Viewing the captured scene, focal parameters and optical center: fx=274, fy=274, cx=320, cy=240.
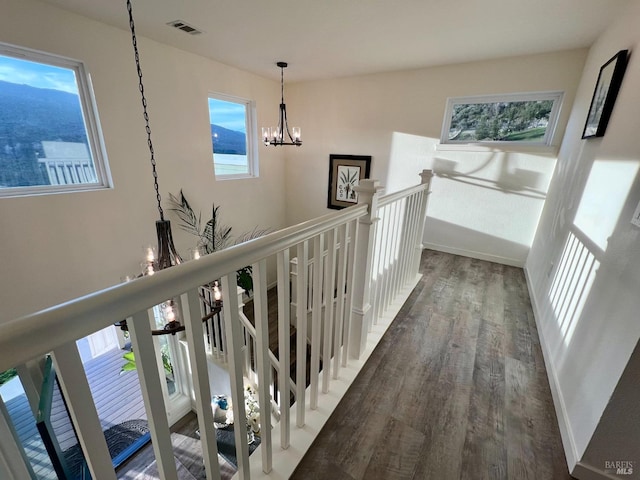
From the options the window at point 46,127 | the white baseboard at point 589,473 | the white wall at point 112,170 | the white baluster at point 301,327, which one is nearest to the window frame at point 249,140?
the white wall at point 112,170

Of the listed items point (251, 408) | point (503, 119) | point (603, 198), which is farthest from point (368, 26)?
point (251, 408)

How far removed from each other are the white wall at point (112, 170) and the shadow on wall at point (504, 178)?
3250 millimetres

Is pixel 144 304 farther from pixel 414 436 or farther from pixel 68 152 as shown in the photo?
pixel 68 152

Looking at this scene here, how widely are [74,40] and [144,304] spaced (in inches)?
118

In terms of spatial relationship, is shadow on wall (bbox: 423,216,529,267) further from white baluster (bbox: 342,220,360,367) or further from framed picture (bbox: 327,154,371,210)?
white baluster (bbox: 342,220,360,367)

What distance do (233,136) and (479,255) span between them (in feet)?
12.5

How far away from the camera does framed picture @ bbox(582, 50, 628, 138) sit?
1774 millimetres

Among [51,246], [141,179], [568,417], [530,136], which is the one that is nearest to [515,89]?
[530,136]

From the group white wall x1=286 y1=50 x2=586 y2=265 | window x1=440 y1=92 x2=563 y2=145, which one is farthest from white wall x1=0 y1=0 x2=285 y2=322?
window x1=440 y1=92 x2=563 y2=145

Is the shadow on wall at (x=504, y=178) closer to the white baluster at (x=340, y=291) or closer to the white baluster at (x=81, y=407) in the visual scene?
the white baluster at (x=340, y=291)

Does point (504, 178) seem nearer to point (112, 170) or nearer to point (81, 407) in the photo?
point (81, 407)

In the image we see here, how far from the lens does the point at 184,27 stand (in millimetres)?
2484

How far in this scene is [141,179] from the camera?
9.47 ft

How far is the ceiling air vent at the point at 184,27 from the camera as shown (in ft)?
7.89
